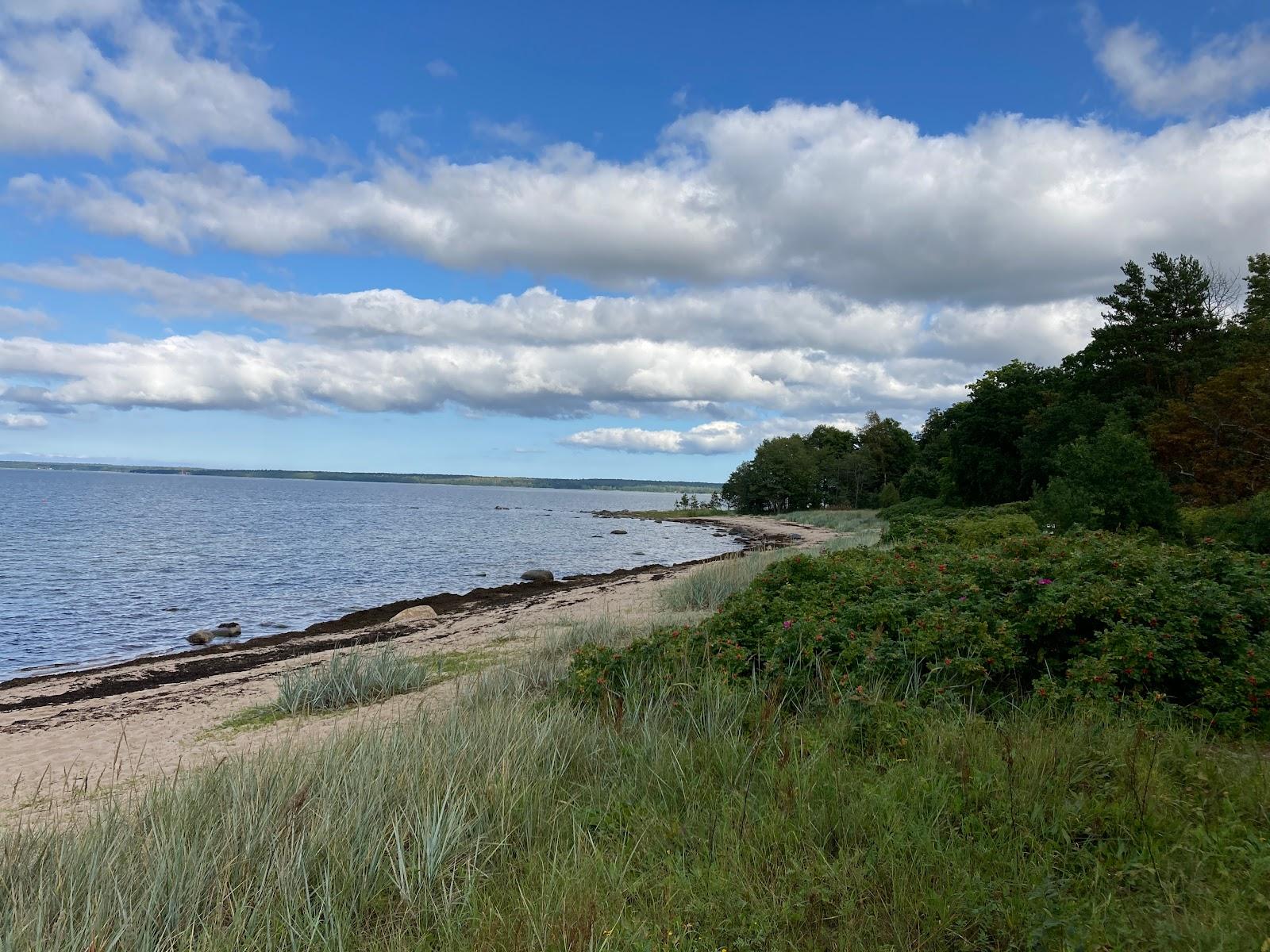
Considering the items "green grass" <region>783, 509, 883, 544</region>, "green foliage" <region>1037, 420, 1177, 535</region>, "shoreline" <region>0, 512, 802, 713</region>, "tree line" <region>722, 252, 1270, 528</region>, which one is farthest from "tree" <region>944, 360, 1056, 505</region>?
"shoreline" <region>0, 512, 802, 713</region>

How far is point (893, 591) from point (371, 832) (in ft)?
18.8

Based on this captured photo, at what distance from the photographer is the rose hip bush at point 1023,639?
5406 mm

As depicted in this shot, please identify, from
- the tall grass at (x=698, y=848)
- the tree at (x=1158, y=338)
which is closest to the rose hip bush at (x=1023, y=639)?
the tall grass at (x=698, y=848)

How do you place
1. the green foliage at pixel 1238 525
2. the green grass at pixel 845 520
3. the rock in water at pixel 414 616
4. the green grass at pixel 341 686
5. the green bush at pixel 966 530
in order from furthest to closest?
1. the green grass at pixel 845 520
2. the rock in water at pixel 414 616
3. the green bush at pixel 966 530
4. the green foliage at pixel 1238 525
5. the green grass at pixel 341 686

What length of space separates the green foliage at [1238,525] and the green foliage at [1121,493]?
82cm

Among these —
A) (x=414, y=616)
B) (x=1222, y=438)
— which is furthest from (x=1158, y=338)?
(x=414, y=616)

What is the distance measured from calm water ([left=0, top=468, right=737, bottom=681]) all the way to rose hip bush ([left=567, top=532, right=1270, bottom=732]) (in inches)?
686

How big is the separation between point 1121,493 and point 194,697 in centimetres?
1887

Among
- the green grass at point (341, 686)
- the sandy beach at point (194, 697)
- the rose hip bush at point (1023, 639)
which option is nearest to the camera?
the rose hip bush at point (1023, 639)

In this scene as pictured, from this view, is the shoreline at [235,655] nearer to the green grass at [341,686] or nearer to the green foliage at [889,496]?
the green grass at [341,686]

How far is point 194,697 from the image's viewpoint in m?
12.8

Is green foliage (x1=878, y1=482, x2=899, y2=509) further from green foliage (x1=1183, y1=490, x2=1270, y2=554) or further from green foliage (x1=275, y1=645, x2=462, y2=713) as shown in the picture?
green foliage (x1=275, y1=645, x2=462, y2=713)

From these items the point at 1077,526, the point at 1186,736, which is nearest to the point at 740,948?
the point at 1186,736

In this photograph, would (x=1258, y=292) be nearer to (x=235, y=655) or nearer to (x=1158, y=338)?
(x=1158, y=338)
